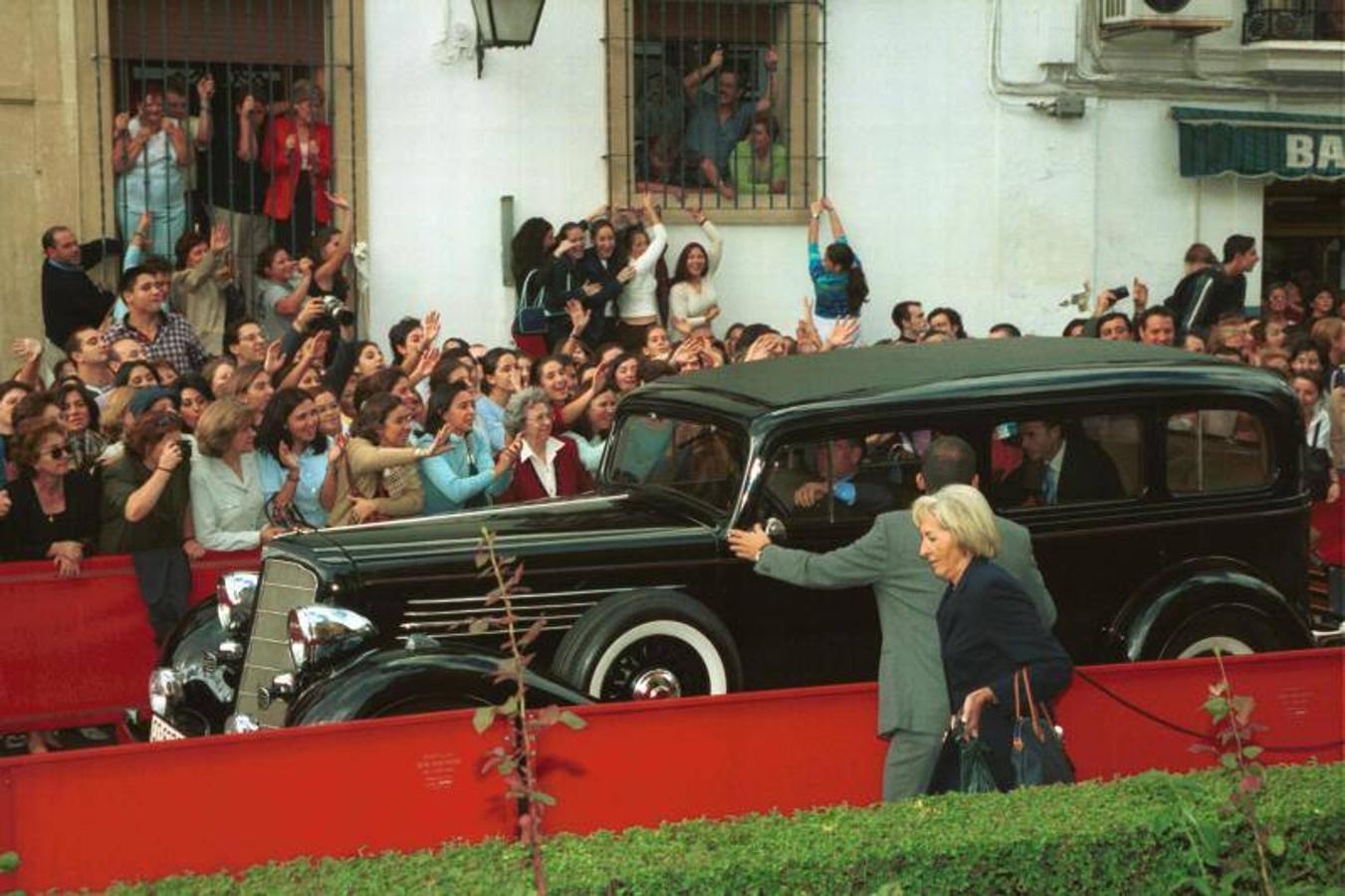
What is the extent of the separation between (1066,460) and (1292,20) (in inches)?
451

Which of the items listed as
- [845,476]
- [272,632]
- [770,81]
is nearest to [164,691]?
[272,632]

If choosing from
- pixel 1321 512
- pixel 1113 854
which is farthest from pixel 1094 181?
pixel 1113 854

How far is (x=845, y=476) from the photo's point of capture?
8984 mm

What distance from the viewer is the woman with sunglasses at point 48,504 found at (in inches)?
394

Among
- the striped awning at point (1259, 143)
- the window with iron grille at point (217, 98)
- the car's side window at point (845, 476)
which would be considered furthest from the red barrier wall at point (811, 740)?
the striped awning at point (1259, 143)

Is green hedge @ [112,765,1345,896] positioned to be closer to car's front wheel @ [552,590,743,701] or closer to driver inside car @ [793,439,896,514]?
car's front wheel @ [552,590,743,701]

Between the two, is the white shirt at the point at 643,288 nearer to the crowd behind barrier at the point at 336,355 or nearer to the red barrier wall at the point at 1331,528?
the crowd behind barrier at the point at 336,355

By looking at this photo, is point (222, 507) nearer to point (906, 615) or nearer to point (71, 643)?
point (71, 643)

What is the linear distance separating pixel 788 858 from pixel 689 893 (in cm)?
32

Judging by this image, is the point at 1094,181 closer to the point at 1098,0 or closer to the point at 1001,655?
the point at 1098,0

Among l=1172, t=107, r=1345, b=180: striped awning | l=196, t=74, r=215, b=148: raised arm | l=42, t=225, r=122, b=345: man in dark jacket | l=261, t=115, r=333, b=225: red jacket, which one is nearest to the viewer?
l=42, t=225, r=122, b=345: man in dark jacket

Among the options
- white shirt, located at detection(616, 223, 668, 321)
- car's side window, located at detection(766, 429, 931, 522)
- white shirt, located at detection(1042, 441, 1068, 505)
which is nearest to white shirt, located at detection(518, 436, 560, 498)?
car's side window, located at detection(766, 429, 931, 522)

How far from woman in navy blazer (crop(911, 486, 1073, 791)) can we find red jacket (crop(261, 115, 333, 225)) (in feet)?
30.5

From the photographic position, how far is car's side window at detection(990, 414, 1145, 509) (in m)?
9.19
